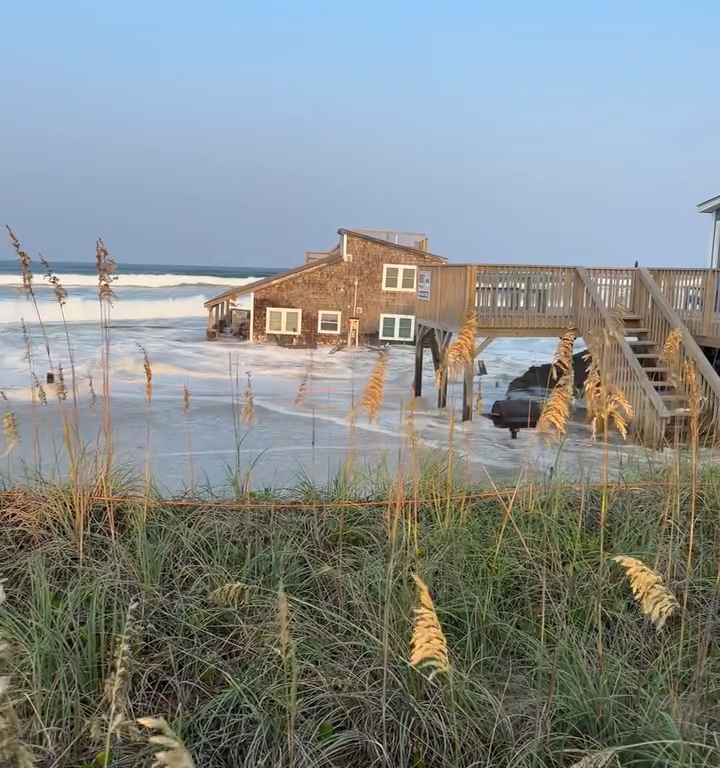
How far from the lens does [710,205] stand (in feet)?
70.4

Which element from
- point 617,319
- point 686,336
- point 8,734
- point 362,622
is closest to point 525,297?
point 686,336

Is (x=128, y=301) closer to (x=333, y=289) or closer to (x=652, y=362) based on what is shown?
(x=333, y=289)

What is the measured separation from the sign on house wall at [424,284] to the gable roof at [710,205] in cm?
973

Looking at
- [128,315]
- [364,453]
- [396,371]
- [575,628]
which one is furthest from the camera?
[128,315]

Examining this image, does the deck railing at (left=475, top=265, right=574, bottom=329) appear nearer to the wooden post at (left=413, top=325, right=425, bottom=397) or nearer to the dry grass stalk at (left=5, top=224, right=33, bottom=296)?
the wooden post at (left=413, top=325, right=425, bottom=397)

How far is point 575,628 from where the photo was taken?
3.51m

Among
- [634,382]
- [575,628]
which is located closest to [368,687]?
[575,628]

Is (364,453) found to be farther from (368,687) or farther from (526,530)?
(368,687)

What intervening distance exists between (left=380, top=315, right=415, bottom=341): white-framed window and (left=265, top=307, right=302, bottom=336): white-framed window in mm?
3748

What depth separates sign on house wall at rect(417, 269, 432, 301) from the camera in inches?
641

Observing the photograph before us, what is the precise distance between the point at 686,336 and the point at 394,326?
22600 mm

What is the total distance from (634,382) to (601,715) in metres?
9.73

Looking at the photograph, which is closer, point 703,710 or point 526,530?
point 703,710

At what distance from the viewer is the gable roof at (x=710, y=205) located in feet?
69.1
